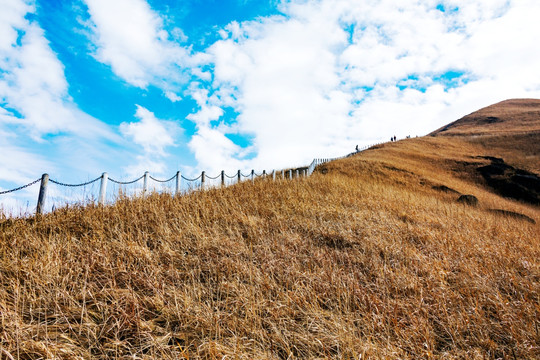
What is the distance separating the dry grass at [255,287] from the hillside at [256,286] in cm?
2

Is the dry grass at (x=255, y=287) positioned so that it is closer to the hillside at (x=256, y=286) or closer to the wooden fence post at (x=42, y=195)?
the hillside at (x=256, y=286)

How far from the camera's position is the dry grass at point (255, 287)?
3.07 m

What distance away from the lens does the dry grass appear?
307cm

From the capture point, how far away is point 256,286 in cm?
411

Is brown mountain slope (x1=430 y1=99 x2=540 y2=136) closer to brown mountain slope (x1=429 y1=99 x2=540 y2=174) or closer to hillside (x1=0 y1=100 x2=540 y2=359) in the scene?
brown mountain slope (x1=429 y1=99 x2=540 y2=174)

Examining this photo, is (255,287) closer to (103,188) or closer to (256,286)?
(256,286)

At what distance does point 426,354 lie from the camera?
119 inches

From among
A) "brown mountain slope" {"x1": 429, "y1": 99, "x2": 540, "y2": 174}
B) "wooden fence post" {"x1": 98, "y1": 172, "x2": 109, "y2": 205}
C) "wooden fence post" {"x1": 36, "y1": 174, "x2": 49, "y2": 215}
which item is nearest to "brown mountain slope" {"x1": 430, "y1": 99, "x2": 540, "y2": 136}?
"brown mountain slope" {"x1": 429, "y1": 99, "x2": 540, "y2": 174}

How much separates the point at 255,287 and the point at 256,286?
2 cm

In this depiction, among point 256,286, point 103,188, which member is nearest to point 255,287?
point 256,286

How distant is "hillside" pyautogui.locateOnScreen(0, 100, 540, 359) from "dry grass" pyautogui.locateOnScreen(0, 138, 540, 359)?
1.0 inches

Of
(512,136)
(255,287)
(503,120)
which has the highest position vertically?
(503,120)

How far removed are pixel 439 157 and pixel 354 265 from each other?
31.2 metres

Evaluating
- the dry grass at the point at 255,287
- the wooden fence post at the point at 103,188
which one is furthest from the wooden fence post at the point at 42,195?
the wooden fence post at the point at 103,188
